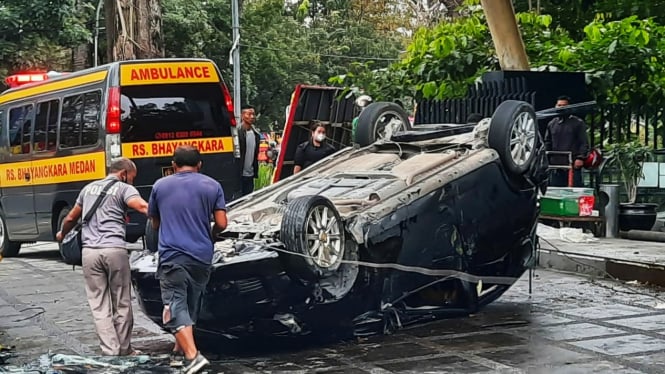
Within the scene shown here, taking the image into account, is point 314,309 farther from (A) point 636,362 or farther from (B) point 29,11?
(B) point 29,11

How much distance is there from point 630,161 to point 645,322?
19.5 feet

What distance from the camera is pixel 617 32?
14469mm

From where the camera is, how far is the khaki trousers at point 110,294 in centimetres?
677

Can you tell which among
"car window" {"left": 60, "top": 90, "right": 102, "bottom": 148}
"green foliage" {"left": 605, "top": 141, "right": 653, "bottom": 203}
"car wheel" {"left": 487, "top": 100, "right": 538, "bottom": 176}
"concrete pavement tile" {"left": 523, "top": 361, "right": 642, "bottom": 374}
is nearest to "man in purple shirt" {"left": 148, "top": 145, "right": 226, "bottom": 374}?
"concrete pavement tile" {"left": 523, "top": 361, "right": 642, "bottom": 374}

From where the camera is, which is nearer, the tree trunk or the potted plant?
the potted plant

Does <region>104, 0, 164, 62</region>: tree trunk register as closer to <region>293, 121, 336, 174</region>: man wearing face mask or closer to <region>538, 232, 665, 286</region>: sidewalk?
<region>293, 121, 336, 174</region>: man wearing face mask

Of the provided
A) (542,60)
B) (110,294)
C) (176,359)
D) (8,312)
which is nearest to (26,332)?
(8,312)

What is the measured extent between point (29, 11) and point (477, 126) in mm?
16260

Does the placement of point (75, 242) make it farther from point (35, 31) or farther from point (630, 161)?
point (35, 31)

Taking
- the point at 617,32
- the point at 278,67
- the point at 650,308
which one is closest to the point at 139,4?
the point at 617,32

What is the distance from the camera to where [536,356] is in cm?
668

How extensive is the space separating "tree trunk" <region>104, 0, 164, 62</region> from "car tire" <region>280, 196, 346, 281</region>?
8.42m

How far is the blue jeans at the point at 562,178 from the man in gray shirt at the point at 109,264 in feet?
25.4

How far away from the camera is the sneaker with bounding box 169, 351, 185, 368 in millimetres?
6410
